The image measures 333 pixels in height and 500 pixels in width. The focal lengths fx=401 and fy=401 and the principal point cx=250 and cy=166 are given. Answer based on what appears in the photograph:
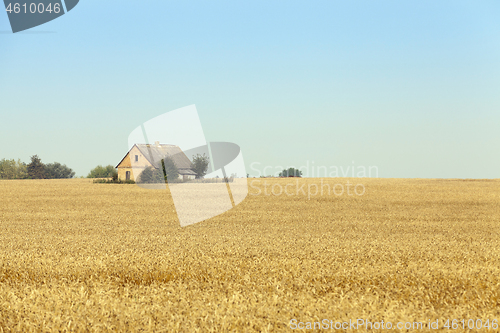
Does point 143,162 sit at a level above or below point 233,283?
above

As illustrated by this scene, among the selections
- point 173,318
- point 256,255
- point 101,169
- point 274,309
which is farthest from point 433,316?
point 101,169

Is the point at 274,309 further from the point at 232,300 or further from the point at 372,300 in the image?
the point at 372,300

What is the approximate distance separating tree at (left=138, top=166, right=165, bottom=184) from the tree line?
41546 millimetres

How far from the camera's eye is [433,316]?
4172mm

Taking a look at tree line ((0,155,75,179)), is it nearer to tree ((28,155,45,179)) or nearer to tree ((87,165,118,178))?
tree ((28,155,45,179))

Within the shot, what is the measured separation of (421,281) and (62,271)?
5659 millimetres

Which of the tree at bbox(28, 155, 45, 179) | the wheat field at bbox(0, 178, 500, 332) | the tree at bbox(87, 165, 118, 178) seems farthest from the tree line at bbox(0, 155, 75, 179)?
the wheat field at bbox(0, 178, 500, 332)

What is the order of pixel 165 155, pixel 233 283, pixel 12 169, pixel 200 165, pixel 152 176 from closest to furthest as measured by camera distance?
pixel 233 283 → pixel 152 176 → pixel 200 165 → pixel 165 155 → pixel 12 169

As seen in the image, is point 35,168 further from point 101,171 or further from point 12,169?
point 12,169

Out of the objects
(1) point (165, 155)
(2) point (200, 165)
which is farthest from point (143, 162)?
(2) point (200, 165)

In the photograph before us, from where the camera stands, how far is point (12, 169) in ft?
329

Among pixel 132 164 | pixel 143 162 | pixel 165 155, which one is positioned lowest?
pixel 132 164

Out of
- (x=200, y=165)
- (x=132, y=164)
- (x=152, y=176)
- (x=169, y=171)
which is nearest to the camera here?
(x=152, y=176)

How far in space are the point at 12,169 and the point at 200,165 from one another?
65.8m
